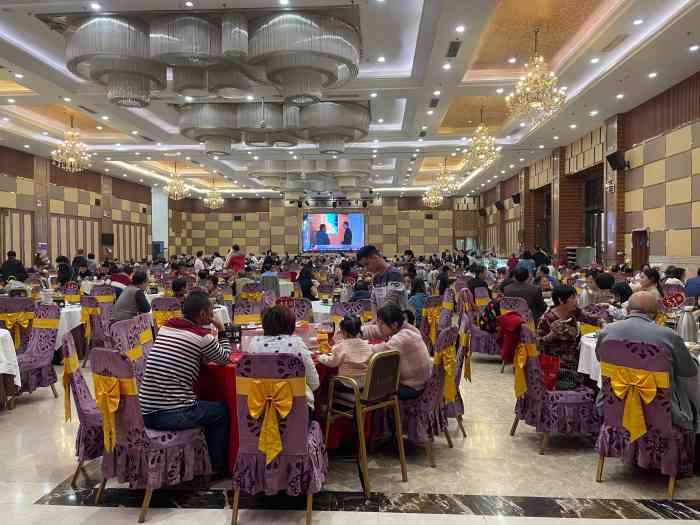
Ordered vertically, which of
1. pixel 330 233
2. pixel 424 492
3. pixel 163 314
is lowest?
pixel 424 492

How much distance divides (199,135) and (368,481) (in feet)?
32.3

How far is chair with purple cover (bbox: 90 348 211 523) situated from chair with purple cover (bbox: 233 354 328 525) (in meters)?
0.48

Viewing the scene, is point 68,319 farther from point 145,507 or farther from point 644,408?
point 644,408

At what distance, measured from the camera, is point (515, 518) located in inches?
120

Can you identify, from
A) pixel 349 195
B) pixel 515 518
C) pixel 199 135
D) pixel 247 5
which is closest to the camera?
pixel 515 518

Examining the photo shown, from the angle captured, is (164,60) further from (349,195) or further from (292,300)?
(349,195)

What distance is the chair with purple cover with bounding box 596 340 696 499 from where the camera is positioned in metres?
3.07

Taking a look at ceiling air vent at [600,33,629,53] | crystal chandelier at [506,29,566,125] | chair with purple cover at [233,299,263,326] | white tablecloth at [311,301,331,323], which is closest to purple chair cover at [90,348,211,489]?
chair with purple cover at [233,299,263,326]

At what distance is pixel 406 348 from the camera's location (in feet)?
12.1

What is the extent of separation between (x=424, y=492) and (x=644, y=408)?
1.39 metres

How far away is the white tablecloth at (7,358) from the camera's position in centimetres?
473

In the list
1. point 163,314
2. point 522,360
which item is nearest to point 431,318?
point 522,360

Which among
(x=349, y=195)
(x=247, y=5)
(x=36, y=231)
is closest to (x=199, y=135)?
(x=247, y=5)

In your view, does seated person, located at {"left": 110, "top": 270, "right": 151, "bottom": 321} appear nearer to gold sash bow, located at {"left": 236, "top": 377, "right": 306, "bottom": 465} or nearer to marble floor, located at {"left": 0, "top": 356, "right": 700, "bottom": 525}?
marble floor, located at {"left": 0, "top": 356, "right": 700, "bottom": 525}
